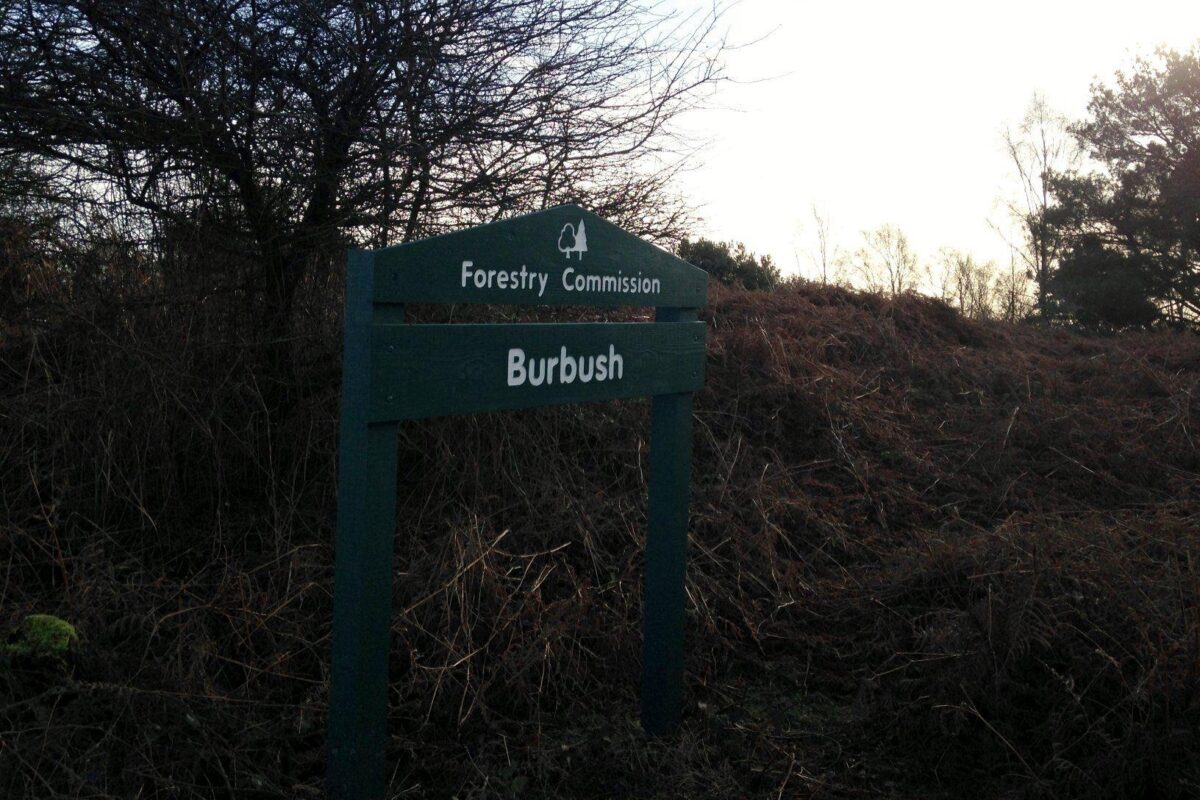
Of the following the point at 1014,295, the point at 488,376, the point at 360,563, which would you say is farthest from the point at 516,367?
the point at 1014,295

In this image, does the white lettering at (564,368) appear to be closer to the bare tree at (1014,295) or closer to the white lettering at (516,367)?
the white lettering at (516,367)

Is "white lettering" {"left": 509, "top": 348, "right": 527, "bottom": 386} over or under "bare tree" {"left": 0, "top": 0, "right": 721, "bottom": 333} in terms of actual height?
under

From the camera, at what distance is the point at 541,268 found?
3.16 m

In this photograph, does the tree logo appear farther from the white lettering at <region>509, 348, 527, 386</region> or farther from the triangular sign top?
the white lettering at <region>509, 348, 527, 386</region>

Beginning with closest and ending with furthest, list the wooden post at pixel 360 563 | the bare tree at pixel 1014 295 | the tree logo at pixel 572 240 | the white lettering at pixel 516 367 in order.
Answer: the wooden post at pixel 360 563
the white lettering at pixel 516 367
the tree logo at pixel 572 240
the bare tree at pixel 1014 295

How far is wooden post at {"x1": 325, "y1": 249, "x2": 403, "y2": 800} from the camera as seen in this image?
2498 millimetres

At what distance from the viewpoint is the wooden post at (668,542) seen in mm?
3854

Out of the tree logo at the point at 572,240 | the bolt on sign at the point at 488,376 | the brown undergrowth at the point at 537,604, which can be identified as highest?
the tree logo at the point at 572,240

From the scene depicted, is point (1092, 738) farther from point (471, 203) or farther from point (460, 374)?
point (471, 203)

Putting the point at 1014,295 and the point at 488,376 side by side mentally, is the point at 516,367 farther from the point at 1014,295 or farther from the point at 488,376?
the point at 1014,295

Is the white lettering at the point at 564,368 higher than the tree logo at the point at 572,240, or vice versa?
the tree logo at the point at 572,240

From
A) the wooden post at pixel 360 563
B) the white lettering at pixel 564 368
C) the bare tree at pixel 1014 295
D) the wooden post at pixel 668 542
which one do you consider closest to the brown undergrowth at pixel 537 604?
the wooden post at pixel 668 542

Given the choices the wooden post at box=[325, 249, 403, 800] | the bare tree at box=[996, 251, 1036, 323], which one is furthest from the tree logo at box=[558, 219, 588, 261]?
the bare tree at box=[996, 251, 1036, 323]

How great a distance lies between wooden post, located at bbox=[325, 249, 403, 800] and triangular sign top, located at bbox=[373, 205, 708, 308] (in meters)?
0.10
